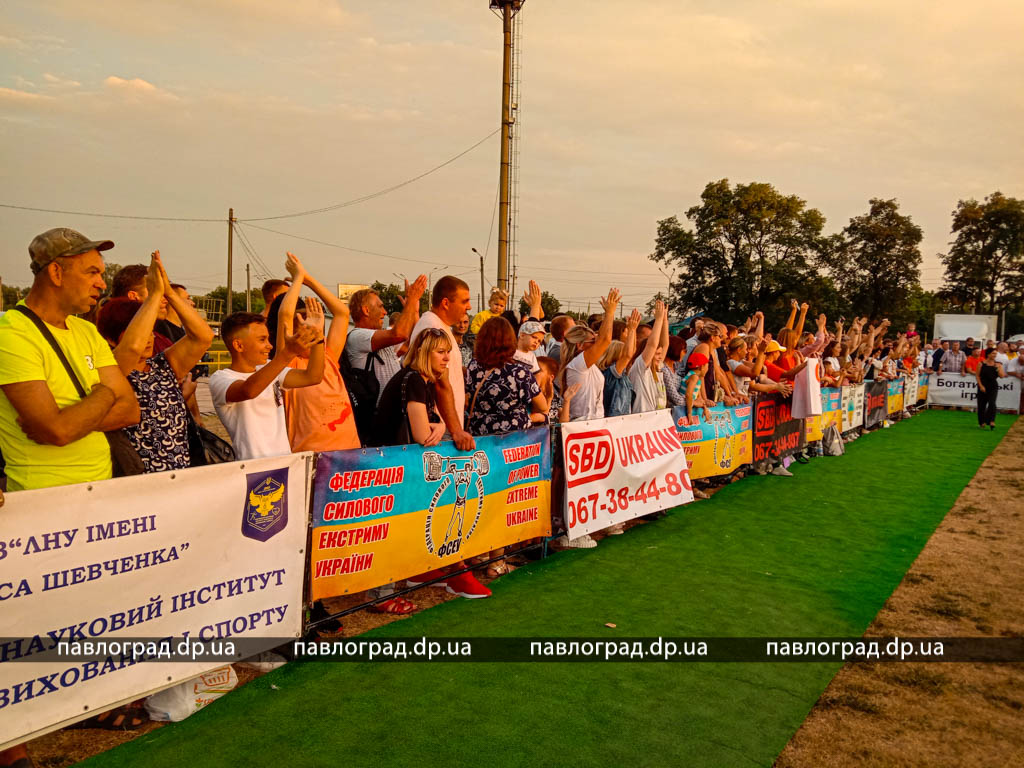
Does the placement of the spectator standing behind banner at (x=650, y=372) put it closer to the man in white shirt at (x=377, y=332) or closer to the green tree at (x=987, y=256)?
the man in white shirt at (x=377, y=332)

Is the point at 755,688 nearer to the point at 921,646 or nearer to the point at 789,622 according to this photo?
the point at 789,622

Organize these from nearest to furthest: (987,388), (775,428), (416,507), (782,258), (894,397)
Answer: (416,507), (775,428), (987,388), (894,397), (782,258)

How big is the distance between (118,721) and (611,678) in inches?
103

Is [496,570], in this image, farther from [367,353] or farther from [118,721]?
[118,721]

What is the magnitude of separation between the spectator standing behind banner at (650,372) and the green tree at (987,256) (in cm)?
6640

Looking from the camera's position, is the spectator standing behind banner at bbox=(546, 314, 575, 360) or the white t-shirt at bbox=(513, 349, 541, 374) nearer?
the white t-shirt at bbox=(513, 349, 541, 374)

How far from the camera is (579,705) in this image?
3.94 metres

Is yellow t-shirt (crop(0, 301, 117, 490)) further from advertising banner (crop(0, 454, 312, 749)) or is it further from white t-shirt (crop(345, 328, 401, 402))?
white t-shirt (crop(345, 328, 401, 402))

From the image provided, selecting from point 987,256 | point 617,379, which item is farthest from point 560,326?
point 987,256

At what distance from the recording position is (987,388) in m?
17.9

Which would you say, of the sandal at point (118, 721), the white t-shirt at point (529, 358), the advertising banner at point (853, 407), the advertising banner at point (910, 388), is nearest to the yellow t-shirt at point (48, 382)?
the sandal at point (118, 721)

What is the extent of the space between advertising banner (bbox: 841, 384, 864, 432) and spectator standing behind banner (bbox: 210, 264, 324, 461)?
41.7 feet

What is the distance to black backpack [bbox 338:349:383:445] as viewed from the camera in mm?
5949

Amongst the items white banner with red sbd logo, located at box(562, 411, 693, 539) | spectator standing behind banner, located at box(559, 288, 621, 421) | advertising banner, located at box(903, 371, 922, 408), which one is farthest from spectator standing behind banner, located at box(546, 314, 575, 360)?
advertising banner, located at box(903, 371, 922, 408)
